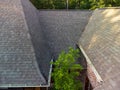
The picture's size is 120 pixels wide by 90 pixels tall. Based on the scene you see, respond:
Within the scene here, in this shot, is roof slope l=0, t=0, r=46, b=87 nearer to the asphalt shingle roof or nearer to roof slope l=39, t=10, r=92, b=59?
the asphalt shingle roof

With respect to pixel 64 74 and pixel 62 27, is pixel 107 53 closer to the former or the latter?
pixel 64 74

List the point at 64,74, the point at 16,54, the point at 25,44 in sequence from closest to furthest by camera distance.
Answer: the point at 64,74
the point at 16,54
the point at 25,44

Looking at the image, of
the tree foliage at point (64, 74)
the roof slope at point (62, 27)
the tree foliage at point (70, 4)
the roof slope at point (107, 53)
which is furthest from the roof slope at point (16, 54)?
the tree foliage at point (70, 4)

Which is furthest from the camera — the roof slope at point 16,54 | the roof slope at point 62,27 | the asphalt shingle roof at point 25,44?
the roof slope at point 62,27

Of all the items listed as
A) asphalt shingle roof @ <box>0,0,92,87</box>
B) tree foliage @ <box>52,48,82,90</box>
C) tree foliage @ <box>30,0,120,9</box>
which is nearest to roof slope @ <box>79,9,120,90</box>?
tree foliage @ <box>52,48,82,90</box>

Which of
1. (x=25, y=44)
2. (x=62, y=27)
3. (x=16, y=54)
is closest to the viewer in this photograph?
(x=16, y=54)

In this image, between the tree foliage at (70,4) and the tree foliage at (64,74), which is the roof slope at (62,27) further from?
the tree foliage at (70,4)

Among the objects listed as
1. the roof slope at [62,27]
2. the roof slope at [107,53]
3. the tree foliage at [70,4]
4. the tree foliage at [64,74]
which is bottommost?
the tree foliage at [70,4]

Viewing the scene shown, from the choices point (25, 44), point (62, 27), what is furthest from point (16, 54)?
point (62, 27)

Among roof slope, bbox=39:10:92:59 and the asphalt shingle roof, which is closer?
the asphalt shingle roof
